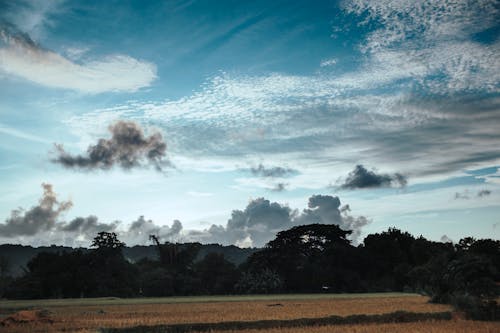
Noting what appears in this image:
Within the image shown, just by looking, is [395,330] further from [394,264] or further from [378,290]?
[394,264]

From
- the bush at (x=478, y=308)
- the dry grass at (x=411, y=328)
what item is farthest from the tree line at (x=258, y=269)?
the dry grass at (x=411, y=328)

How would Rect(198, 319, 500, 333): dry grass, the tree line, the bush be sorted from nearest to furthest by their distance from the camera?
Rect(198, 319, 500, 333): dry grass, the bush, the tree line

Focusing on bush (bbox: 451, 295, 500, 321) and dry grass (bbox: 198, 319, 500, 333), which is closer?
dry grass (bbox: 198, 319, 500, 333)

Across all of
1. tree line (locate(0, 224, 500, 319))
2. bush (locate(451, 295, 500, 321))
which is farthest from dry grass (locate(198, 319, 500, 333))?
tree line (locate(0, 224, 500, 319))

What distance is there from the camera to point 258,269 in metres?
79.9

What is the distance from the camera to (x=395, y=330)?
24.3 m

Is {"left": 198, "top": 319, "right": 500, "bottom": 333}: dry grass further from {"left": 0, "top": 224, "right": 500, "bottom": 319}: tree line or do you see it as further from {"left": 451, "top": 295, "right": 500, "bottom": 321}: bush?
{"left": 0, "top": 224, "right": 500, "bottom": 319}: tree line

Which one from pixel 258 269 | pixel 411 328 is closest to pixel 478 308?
pixel 411 328

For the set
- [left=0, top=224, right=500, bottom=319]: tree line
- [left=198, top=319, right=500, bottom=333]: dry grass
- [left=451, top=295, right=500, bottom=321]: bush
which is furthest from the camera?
[left=0, top=224, right=500, bottom=319]: tree line

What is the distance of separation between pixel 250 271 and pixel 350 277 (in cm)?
1588

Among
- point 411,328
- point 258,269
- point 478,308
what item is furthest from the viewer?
point 258,269

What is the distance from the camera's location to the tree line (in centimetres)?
7044

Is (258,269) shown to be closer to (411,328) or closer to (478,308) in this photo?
(478,308)

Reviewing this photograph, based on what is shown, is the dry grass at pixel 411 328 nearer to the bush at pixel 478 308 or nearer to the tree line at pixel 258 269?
the bush at pixel 478 308
